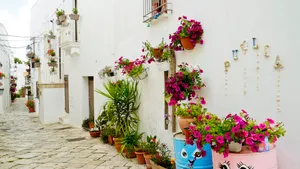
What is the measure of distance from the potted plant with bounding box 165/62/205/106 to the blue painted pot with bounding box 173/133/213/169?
0.62 meters

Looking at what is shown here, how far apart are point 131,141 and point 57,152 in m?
2.09

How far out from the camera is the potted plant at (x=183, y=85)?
146 inches

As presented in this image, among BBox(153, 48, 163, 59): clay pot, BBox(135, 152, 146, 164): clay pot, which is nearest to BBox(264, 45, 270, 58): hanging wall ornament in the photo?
BBox(153, 48, 163, 59): clay pot

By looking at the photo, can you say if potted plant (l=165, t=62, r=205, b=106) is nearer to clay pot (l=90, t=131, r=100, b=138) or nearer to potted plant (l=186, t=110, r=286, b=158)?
potted plant (l=186, t=110, r=286, b=158)

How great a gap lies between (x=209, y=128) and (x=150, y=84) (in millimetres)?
3294

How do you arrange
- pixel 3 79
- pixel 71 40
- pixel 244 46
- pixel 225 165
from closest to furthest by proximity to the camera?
1. pixel 225 165
2. pixel 244 46
3. pixel 71 40
4. pixel 3 79

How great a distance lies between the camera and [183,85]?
3.72 meters

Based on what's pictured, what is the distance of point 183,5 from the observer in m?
4.38

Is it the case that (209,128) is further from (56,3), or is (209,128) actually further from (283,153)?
(56,3)

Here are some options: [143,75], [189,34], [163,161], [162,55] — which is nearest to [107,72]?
[143,75]

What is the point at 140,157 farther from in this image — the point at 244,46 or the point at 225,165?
the point at 244,46

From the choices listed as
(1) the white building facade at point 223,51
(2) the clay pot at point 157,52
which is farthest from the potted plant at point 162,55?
(1) the white building facade at point 223,51

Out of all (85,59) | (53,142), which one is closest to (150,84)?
(53,142)

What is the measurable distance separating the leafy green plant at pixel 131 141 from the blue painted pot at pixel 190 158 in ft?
7.77
